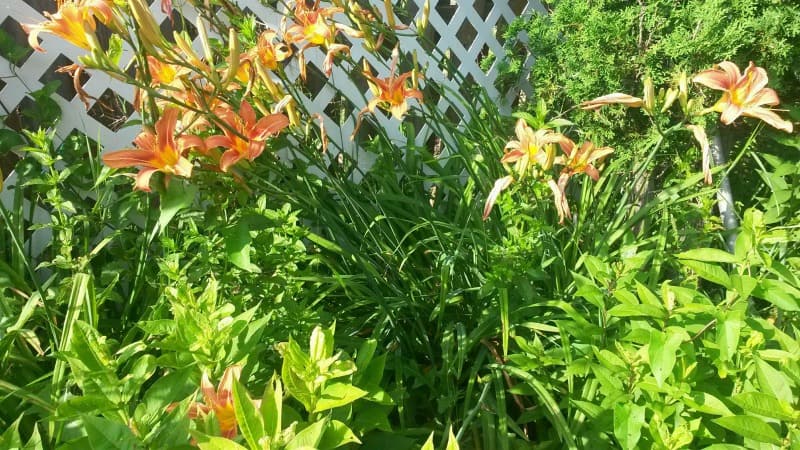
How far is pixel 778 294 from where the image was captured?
0.99 meters

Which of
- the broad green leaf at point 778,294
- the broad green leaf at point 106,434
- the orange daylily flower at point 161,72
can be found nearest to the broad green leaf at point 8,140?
the orange daylily flower at point 161,72

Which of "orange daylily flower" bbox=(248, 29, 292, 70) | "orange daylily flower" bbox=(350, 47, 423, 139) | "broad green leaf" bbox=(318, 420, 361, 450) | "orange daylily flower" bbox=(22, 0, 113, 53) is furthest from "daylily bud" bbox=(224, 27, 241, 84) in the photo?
"broad green leaf" bbox=(318, 420, 361, 450)

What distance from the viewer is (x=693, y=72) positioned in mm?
1865

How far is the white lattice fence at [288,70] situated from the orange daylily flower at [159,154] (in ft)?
1.14

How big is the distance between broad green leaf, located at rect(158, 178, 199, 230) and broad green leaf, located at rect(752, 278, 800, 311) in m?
0.96

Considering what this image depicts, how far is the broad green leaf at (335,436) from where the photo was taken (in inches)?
28.9

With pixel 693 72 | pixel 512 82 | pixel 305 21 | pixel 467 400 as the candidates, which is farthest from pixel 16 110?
pixel 693 72

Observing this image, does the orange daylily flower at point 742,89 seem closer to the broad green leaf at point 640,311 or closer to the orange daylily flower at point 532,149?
the orange daylily flower at point 532,149

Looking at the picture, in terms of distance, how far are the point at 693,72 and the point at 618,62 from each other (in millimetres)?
231

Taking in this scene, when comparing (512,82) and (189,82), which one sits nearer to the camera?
(189,82)

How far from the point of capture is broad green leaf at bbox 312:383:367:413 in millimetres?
769

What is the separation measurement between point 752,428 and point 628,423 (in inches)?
6.5

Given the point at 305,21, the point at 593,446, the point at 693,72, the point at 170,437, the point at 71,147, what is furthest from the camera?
the point at 693,72

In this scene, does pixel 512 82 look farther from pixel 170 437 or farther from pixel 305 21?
pixel 170 437
